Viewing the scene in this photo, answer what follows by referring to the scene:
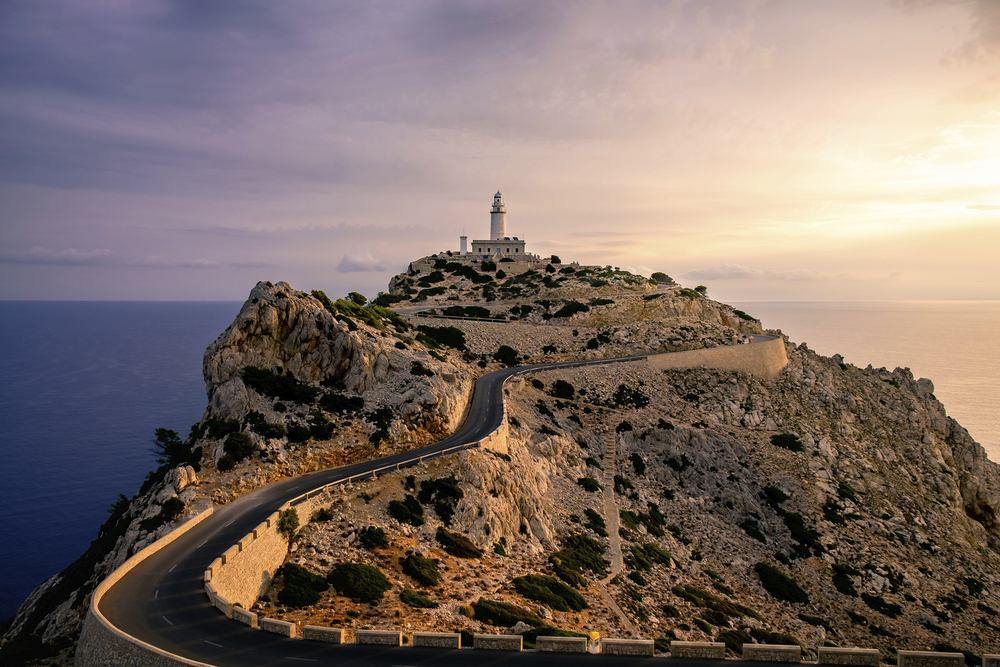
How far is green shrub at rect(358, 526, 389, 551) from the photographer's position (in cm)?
2405

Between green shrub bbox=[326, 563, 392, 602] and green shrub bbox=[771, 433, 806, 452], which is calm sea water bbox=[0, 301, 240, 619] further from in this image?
green shrub bbox=[771, 433, 806, 452]

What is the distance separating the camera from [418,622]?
1944 cm

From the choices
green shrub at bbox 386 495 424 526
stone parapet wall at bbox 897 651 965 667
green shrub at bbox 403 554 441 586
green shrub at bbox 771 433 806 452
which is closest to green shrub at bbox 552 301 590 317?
green shrub at bbox 771 433 806 452

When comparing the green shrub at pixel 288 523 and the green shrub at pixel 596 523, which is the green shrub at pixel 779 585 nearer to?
the green shrub at pixel 596 523

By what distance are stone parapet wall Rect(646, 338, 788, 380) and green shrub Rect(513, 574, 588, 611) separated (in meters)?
36.0

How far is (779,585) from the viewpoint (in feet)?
114

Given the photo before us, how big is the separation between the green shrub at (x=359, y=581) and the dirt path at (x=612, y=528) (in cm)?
1162

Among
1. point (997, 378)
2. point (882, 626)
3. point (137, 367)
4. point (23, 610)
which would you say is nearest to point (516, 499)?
point (882, 626)

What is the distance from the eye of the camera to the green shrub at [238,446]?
28.8 metres

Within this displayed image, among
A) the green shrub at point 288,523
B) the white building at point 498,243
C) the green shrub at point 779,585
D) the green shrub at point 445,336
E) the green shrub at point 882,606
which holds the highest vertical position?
the white building at point 498,243

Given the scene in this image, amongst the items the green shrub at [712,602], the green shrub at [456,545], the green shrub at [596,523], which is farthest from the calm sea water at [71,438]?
the green shrub at [712,602]

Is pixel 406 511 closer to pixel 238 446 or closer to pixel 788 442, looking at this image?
pixel 238 446

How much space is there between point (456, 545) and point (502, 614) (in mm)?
5887

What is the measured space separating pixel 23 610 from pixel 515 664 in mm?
29519
